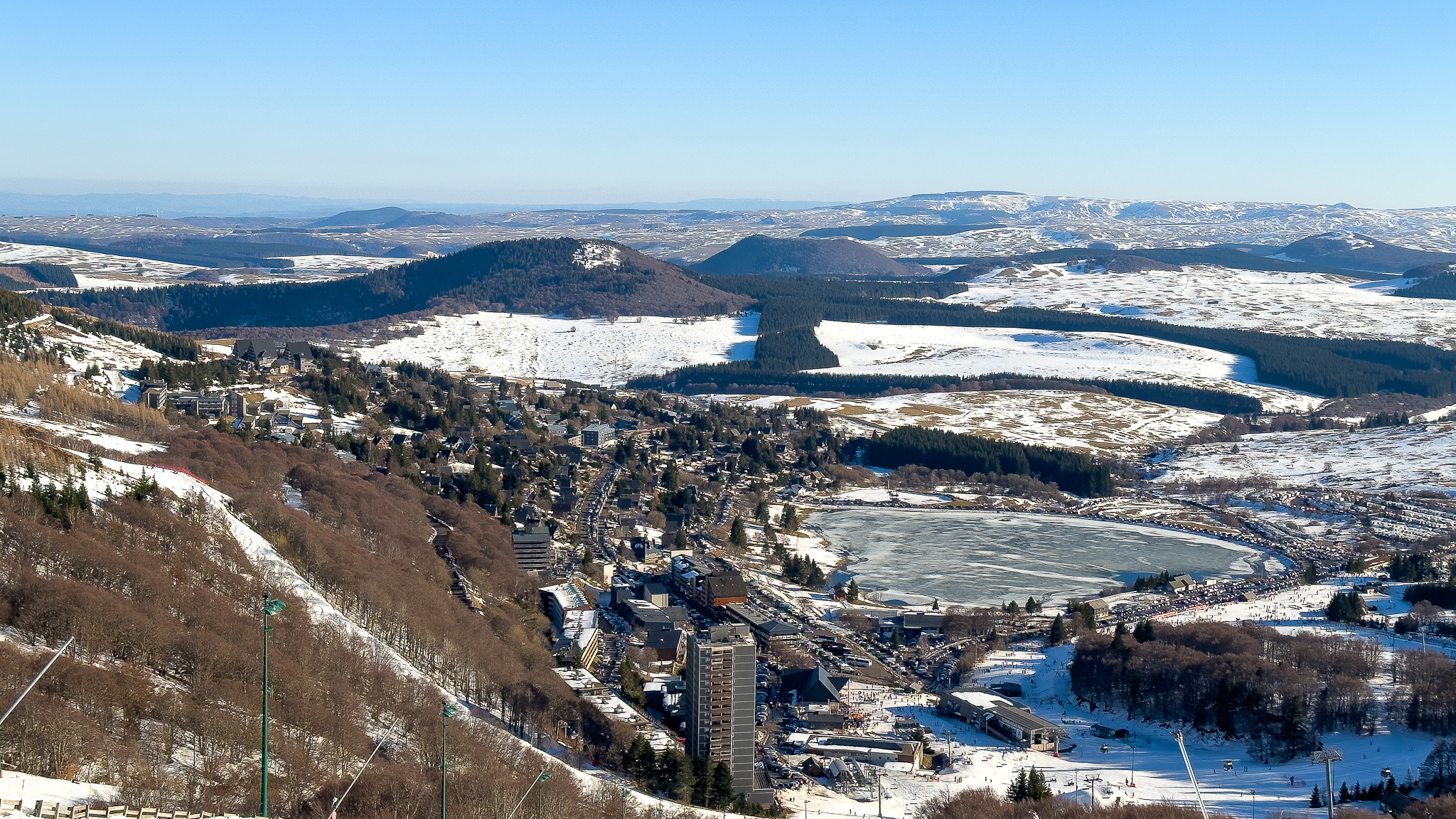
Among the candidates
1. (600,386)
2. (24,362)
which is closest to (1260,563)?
(24,362)

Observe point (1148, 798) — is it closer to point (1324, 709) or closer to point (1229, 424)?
point (1324, 709)

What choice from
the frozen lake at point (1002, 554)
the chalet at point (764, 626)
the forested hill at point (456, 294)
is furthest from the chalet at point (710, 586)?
the forested hill at point (456, 294)

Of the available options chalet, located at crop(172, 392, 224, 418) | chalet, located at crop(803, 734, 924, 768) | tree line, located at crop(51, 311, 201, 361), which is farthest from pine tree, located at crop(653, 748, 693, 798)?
tree line, located at crop(51, 311, 201, 361)

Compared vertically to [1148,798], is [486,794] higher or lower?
higher

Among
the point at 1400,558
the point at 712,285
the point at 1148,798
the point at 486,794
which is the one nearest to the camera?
the point at 486,794

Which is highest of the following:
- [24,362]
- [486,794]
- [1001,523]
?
[24,362]

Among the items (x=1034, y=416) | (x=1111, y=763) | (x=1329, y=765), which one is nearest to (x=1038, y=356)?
(x=1034, y=416)

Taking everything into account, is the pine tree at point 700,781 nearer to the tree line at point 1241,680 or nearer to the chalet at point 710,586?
the tree line at point 1241,680
